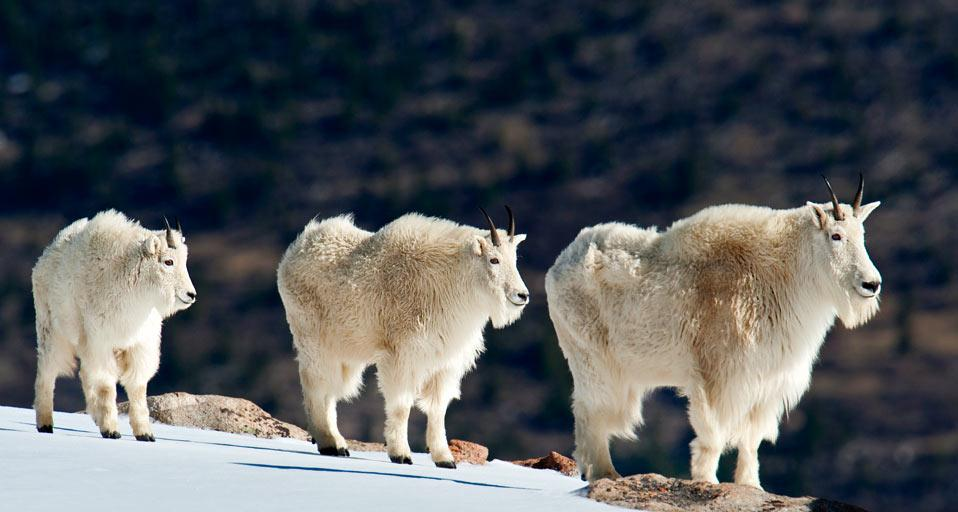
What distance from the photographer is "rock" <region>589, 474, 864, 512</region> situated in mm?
8172

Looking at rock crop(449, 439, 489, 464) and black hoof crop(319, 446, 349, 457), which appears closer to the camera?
black hoof crop(319, 446, 349, 457)

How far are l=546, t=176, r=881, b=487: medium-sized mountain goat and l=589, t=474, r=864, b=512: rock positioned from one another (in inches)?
61.0

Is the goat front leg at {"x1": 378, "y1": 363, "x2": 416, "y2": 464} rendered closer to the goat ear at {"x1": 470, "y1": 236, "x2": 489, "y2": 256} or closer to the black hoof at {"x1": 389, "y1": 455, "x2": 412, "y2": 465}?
the black hoof at {"x1": 389, "y1": 455, "x2": 412, "y2": 465}

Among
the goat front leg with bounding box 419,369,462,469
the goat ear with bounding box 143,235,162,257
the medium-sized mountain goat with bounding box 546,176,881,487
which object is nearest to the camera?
the medium-sized mountain goat with bounding box 546,176,881,487

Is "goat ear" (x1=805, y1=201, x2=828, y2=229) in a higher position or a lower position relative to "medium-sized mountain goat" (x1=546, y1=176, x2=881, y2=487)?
higher

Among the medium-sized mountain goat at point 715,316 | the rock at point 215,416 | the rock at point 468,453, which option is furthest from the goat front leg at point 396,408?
the rock at point 215,416

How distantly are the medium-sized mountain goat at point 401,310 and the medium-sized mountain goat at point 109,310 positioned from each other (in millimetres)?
1151

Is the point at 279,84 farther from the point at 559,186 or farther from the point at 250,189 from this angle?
the point at 559,186

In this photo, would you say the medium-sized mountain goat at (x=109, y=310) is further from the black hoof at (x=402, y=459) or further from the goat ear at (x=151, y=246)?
the black hoof at (x=402, y=459)

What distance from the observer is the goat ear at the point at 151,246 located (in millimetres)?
11562

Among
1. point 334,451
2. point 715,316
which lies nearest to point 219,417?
point 334,451

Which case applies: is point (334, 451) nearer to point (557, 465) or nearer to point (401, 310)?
point (401, 310)

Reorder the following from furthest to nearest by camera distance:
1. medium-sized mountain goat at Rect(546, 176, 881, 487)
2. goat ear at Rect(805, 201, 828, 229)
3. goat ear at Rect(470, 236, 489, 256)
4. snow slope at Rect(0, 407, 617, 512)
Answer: goat ear at Rect(470, 236, 489, 256), goat ear at Rect(805, 201, 828, 229), medium-sized mountain goat at Rect(546, 176, 881, 487), snow slope at Rect(0, 407, 617, 512)

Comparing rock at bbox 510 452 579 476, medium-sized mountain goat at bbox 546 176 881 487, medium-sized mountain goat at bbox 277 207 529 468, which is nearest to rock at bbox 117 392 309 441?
medium-sized mountain goat at bbox 277 207 529 468
